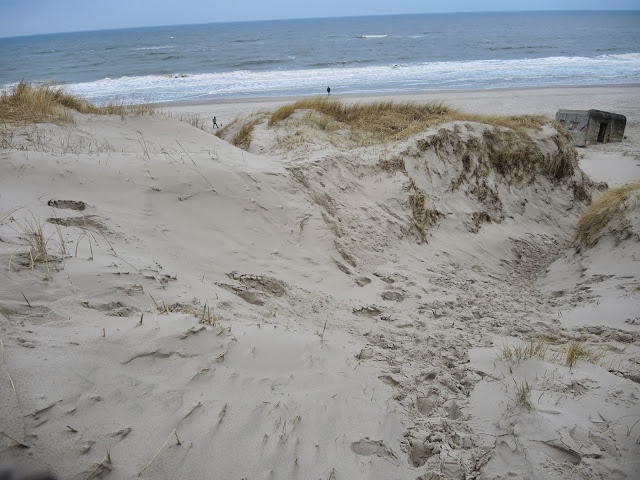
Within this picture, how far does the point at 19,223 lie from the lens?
3455mm

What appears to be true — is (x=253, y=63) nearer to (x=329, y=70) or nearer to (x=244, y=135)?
(x=329, y=70)

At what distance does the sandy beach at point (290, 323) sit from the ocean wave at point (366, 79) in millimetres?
23612

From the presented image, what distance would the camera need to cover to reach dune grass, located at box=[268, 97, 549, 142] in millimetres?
9281

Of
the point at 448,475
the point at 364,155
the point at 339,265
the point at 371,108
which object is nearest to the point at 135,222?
the point at 339,265

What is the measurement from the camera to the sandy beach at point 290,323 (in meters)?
2.18

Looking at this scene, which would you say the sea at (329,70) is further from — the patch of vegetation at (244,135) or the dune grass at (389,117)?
the dune grass at (389,117)

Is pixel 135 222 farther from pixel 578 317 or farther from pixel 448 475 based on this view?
pixel 578 317

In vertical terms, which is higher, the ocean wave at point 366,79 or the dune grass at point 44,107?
the ocean wave at point 366,79

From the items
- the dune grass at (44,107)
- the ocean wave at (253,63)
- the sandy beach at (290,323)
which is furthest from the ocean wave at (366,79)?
the sandy beach at (290,323)

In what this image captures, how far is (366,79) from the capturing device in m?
34.0

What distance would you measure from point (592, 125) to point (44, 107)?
18259mm

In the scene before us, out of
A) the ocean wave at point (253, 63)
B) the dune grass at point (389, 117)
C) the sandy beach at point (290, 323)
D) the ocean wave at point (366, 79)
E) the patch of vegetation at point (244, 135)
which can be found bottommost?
the sandy beach at point (290, 323)

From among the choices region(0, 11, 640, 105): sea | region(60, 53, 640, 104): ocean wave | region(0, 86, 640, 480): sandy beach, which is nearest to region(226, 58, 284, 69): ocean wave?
region(0, 11, 640, 105): sea

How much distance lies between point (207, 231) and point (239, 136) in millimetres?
5151
